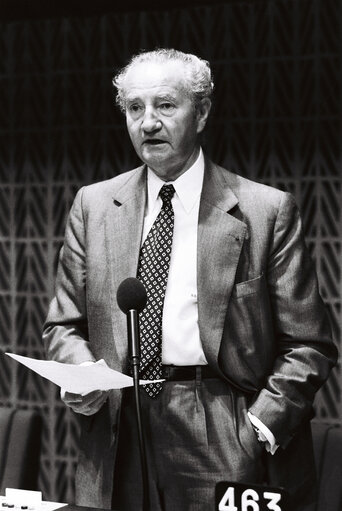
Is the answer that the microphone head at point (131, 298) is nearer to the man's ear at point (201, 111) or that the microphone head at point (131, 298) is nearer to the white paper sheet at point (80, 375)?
the white paper sheet at point (80, 375)

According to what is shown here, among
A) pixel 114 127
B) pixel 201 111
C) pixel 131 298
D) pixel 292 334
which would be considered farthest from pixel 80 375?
pixel 114 127

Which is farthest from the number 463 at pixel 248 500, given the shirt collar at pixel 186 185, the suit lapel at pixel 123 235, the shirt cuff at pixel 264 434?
the shirt collar at pixel 186 185

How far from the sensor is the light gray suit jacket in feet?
7.55

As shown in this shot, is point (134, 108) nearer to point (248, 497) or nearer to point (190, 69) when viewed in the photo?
point (190, 69)

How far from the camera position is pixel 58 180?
407 centimetres

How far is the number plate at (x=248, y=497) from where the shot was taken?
65.8 inches

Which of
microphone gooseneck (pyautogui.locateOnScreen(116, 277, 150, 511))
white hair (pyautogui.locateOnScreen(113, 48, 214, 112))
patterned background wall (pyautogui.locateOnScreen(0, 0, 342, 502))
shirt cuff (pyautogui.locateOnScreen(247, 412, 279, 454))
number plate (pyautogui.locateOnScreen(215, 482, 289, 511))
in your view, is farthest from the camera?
patterned background wall (pyautogui.locateOnScreen(0, 0, 342, 502))

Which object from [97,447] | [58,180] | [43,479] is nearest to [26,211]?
[58,180]

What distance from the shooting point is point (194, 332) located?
2305 mm

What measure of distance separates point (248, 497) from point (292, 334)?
2.29 ft

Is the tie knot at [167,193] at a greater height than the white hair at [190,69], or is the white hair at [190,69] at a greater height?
the white hair at [190,69]

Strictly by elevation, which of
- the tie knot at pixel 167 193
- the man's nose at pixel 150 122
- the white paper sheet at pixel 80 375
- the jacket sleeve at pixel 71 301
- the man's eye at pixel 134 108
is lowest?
the white paper sheet at pixel 80 375

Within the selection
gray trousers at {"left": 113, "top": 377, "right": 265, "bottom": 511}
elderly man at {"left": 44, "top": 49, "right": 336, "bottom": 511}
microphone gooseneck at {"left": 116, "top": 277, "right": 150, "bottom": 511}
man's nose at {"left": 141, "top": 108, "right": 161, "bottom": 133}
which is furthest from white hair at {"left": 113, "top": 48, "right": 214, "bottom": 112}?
gray trousers at {"left": 113, "top": 377, "right": 265, "bottom": 511}

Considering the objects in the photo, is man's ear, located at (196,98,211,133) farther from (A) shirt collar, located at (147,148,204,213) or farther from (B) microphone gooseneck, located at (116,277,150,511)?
(B) microphone gooseneck, located at (116,277,150,511)
